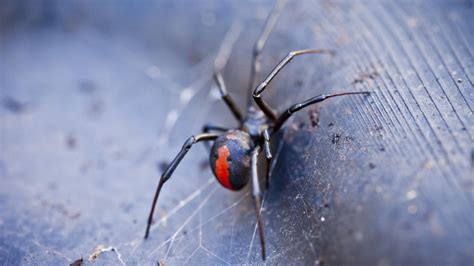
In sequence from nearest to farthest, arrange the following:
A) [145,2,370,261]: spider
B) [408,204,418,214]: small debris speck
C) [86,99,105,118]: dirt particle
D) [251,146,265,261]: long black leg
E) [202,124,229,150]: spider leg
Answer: [408,204,418,214]: small debris speck < [251,146,265,261]: long black leg < [145,2,370,261]: spider < [202,124,229,150]: spider leg < [86,99,105,118]: dirt particle

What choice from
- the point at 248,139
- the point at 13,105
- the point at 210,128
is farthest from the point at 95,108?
the point at 248,139

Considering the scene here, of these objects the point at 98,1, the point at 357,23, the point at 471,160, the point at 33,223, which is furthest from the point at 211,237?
the point at 98,1

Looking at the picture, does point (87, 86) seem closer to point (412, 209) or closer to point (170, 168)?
point (170, 168)

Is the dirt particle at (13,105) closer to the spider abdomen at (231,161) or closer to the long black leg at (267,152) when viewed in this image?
the spider abdomen at (231,161)

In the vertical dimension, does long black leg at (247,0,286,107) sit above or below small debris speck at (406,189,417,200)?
above

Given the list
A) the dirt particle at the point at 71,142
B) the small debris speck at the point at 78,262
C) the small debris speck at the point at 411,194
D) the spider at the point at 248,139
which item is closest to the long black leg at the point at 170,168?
the spider at the point at 248,139

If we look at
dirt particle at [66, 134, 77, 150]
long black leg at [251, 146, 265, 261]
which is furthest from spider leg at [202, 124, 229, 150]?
dirt particle at [66, 134, 77, 150]

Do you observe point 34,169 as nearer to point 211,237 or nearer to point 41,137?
point 41,137

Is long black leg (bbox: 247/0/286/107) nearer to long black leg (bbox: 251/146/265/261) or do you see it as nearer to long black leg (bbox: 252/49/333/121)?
long black leg (bbox: 252/49/333/121)
